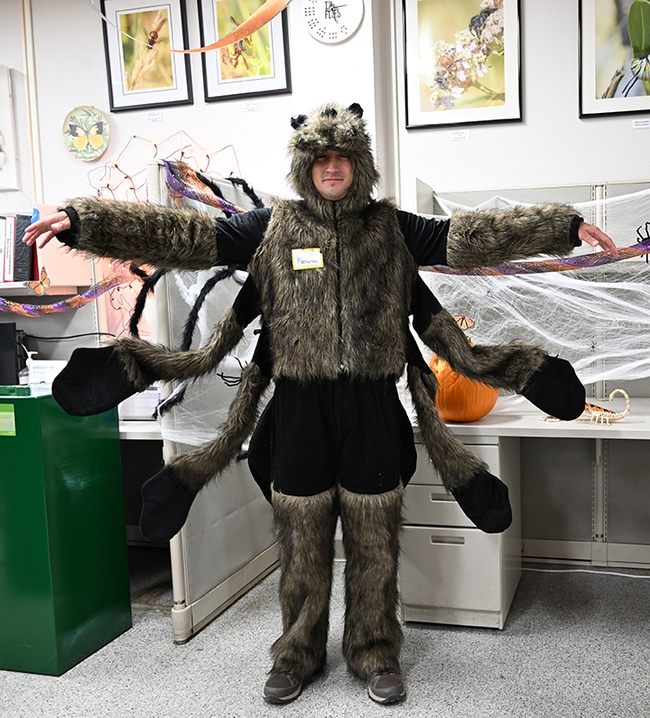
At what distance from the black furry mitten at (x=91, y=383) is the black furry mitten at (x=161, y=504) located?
277 millimetres

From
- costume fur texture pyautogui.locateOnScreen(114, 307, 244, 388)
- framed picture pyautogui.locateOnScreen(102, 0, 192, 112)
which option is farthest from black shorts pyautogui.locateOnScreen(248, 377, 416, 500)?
framed picture pyautogui.locateOnScreen(102, 0, 192, 112)

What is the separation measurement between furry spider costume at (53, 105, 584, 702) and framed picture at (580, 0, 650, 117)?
1198mm

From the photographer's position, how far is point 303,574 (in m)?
2.00

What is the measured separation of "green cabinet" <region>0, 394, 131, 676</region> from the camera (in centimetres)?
217

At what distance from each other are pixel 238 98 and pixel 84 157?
2.52ft

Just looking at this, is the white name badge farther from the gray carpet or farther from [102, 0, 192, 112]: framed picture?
[102, 0, 192, 112]: framed picture

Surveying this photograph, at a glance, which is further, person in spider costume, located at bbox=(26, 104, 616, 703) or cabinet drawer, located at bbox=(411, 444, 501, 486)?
cabinet drawer, located at bbox=(411, 444, 501, 486)

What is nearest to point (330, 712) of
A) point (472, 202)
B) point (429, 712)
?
point (429, 712)

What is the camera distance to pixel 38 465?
2.16 metres

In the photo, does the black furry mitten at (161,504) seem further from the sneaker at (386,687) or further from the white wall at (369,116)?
the white wall at (369,116)

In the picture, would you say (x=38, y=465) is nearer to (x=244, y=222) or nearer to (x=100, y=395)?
(x=100, y=395)

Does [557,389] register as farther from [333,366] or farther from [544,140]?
[544,140]

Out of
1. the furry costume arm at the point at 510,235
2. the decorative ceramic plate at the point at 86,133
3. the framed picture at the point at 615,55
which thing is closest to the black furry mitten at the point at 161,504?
the furry costume arm at the point at 510,235

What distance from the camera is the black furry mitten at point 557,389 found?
6.40ft
